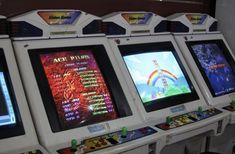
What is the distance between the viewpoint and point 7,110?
1.60 m

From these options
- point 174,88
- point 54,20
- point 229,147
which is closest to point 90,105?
point 54,20

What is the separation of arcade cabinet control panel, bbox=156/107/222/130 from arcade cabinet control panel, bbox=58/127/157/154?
0.48 ft

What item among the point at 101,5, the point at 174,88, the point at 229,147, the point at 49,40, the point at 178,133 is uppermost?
the point at 101,5

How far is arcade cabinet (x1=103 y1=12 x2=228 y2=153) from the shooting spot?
6.68ft

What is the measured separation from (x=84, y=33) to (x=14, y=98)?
26.3 inches

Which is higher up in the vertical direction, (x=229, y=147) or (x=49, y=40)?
(x=49, y=40)

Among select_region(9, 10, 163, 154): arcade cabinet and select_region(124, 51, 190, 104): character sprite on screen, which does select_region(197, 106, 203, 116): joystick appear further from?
select_region(9, 10, 163, 154): arcade cabinet

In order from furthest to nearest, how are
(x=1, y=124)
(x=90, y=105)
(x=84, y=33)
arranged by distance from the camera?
(x=84, y=33) → (x=90, y=105) → (x=1, y=124)

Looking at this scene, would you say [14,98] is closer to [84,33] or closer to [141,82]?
[84,33]

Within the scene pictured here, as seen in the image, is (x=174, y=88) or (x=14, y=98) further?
(x=174, y=88)

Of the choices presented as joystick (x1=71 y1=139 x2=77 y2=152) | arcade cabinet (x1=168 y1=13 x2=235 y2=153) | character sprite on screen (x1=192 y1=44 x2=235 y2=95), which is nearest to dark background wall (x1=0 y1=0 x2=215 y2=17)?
arcade cabinet (x1=168 y1=13 x2=235 y2=153)

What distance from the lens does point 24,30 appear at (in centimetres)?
181

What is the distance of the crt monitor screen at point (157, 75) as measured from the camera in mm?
2137

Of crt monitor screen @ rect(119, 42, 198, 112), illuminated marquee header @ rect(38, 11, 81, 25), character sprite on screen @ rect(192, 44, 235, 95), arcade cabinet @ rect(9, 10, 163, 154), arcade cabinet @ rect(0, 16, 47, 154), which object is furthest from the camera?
character sprite on screen @ rect(192, 44, 235, 95)
